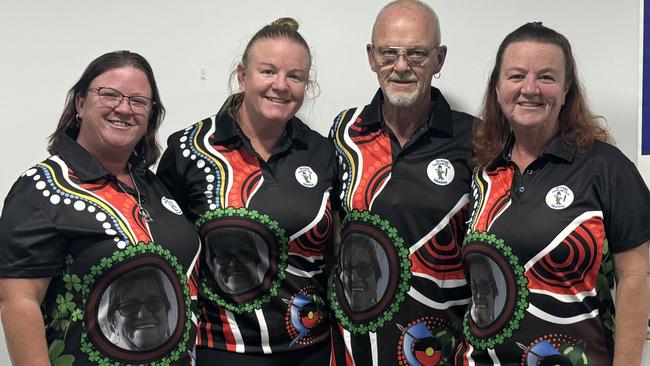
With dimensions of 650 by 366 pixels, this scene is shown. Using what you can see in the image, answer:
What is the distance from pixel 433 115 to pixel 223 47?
2.61ft

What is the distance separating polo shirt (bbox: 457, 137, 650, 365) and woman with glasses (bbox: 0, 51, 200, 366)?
0.75 m

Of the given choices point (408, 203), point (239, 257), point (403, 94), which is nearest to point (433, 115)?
point (403, 94)

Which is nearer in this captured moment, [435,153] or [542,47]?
[542,47]

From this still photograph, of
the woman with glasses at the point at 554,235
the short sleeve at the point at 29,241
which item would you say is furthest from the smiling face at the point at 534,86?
the short sleeve at the point at 29,241

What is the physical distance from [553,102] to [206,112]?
1.19 metres

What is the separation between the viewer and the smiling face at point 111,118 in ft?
5.65

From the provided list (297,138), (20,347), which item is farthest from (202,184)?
(20,347)

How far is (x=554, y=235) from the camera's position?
1.70 metres

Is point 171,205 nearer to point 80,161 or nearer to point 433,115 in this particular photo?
point 80,161

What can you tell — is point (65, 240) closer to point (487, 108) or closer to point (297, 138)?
point (297, 138)

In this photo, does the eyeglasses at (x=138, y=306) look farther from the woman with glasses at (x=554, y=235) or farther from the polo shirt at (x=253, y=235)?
the woman with glasses at (x=554, y=235)

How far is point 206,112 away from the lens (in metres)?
2.48

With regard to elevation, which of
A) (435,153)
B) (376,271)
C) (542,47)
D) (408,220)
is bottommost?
(376,271)

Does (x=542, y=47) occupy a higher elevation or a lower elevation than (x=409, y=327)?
higher
